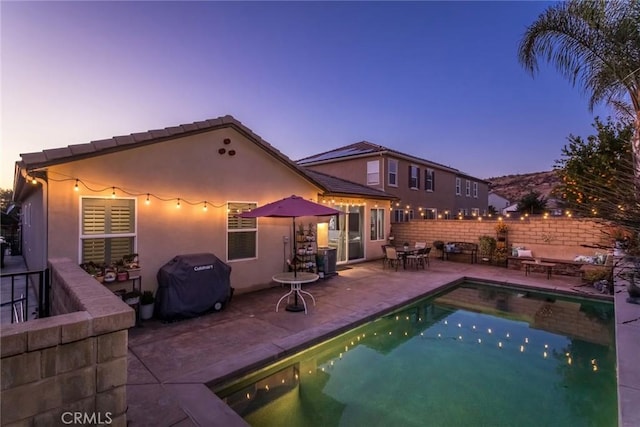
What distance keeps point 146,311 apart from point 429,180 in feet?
63.0

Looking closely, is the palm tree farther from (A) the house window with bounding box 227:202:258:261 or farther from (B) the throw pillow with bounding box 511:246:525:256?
(A) the house window with bounding box 227:202:258:261

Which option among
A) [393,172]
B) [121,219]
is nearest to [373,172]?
[393,172]

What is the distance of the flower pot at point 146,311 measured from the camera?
6.17 metres

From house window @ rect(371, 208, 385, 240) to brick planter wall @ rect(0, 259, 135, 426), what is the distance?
12.9 metres

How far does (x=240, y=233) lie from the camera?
8.48 metres

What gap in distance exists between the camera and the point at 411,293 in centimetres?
858

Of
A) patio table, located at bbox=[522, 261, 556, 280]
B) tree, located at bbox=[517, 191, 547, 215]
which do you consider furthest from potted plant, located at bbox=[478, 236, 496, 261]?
tree, located at bbox=[517, 191, 547, 215]

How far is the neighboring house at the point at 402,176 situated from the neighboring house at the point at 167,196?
855 cm

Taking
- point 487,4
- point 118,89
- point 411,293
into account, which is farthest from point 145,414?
point 487,4

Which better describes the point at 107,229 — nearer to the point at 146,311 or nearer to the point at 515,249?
the point at 146,311

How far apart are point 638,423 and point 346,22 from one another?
1251cm

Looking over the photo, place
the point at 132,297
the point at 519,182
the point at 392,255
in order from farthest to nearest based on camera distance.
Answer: the point at 519,182 → the point at 392,255 → the point at 132,297

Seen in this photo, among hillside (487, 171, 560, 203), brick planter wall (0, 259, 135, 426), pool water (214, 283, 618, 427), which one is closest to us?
brick planter wall (0, 259, 135, 426)

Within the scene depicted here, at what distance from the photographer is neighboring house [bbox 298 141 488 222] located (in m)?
17.9
